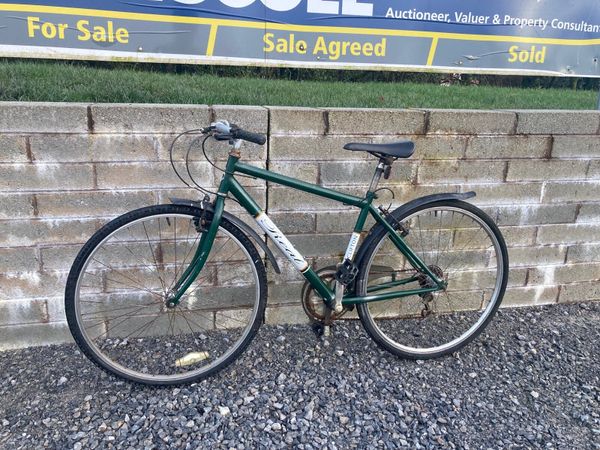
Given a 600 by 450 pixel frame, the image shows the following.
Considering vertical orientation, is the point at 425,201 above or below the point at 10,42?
below

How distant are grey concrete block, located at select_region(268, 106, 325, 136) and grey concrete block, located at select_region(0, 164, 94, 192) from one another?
99 centimetres

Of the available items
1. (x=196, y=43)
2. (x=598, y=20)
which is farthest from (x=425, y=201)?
(x=598, y=20)

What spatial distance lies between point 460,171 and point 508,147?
34cm

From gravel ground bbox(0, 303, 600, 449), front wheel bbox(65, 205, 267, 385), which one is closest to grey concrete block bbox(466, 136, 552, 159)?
gravel ground bbox(0, 303, 600, 449)

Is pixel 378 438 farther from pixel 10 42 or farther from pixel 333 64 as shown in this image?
pixel 10 42

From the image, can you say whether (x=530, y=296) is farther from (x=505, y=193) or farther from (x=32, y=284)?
(x=32, y=284)

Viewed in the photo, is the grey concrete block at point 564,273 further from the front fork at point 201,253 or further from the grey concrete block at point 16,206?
the grey concrete block at point 16,206

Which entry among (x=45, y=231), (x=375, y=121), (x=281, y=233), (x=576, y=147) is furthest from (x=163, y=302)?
(x=576, y=147)

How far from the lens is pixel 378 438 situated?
2.25 m

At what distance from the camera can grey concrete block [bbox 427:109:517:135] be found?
113 inches

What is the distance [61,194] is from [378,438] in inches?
77.2

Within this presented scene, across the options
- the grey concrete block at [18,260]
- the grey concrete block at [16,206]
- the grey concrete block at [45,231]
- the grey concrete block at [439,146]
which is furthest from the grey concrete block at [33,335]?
the grey concrete block at [439,146]

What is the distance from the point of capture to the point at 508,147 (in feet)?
9.93

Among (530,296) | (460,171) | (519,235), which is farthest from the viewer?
(530,296)
